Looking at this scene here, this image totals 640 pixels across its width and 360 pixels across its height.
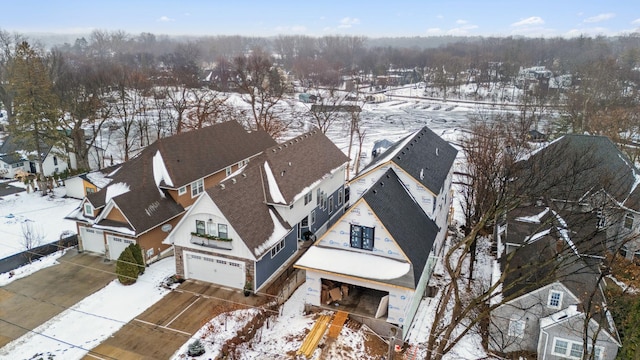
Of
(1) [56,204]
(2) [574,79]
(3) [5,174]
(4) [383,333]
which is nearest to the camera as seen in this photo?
(4) [383,333]

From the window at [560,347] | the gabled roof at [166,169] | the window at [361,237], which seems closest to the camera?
the window at [560,347]

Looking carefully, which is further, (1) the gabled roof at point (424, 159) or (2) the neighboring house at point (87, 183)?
(2) the neighboring house at point (87, 183)

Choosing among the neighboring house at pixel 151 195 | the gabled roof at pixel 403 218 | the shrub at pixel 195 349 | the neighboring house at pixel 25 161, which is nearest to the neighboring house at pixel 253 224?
the neighboring house at pixel 151 195

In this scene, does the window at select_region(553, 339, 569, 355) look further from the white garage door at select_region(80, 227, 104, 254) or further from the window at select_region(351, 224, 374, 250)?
the white garage door at select_region(80, 227, 104, 254)

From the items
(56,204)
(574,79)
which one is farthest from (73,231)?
(574,79)

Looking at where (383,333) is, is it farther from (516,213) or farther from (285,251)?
(516,213)

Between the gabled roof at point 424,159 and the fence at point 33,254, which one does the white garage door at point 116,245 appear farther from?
the gabled roof at point 424,159
